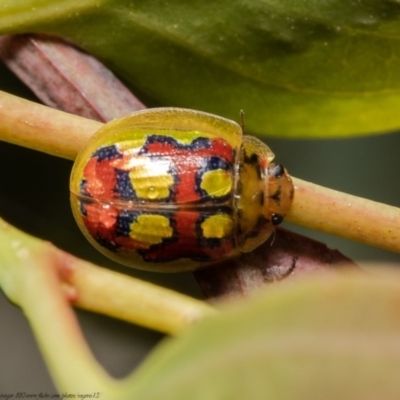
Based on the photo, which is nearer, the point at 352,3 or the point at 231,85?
the point at 352,3

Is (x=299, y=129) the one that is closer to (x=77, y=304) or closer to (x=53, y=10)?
(x=53, y=10)

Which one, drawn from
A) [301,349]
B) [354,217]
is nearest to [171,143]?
[354,217]

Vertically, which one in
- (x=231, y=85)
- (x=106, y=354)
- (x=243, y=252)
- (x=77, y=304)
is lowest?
(x=106, y=354)

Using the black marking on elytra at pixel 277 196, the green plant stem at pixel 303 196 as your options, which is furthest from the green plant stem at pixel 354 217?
the black marking on elytra at pixel 277 196

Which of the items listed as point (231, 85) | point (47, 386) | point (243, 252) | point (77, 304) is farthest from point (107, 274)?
point (47, 386)

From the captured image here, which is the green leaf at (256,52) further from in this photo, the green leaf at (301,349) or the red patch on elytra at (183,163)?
the green leaf at (301,349)

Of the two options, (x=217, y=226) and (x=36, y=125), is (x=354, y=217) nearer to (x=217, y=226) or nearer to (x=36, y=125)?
(x=217, y=226)
